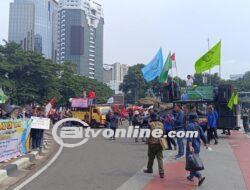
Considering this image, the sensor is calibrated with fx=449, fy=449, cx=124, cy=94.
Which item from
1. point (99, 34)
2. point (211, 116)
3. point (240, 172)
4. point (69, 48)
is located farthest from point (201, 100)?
point (99, 34)

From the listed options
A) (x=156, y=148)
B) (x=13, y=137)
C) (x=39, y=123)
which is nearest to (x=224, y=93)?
(x=39, y=123)

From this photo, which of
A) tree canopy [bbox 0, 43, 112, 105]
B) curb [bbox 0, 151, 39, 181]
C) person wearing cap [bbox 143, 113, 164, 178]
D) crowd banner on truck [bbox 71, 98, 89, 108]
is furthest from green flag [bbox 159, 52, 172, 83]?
tree canopy [bbox 0, 43, 112, 105]

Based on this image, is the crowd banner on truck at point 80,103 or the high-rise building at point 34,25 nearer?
the crowd banner on truck at point 80,103

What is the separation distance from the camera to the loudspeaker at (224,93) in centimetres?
2272

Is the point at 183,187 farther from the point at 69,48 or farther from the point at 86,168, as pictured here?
the point at 69,48

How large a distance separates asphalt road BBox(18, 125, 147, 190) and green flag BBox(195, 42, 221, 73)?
7.31m

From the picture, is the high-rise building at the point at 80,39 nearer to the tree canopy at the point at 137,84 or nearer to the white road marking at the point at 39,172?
the tree canopy at the point at 137,84

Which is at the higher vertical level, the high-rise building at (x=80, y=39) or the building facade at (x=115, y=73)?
the high-rise building at (x=80, y=39)

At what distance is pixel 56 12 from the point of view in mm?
134250

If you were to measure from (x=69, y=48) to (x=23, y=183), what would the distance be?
124m

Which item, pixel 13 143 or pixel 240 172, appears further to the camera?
pixel 13 143

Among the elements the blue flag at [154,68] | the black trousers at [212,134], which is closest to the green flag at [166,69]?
the blue flag at [154,68]

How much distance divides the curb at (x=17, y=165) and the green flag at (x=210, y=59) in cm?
1084

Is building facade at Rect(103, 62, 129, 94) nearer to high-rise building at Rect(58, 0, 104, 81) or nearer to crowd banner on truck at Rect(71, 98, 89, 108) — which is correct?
high-rise building at Rect(58, 0, 104, 81)
